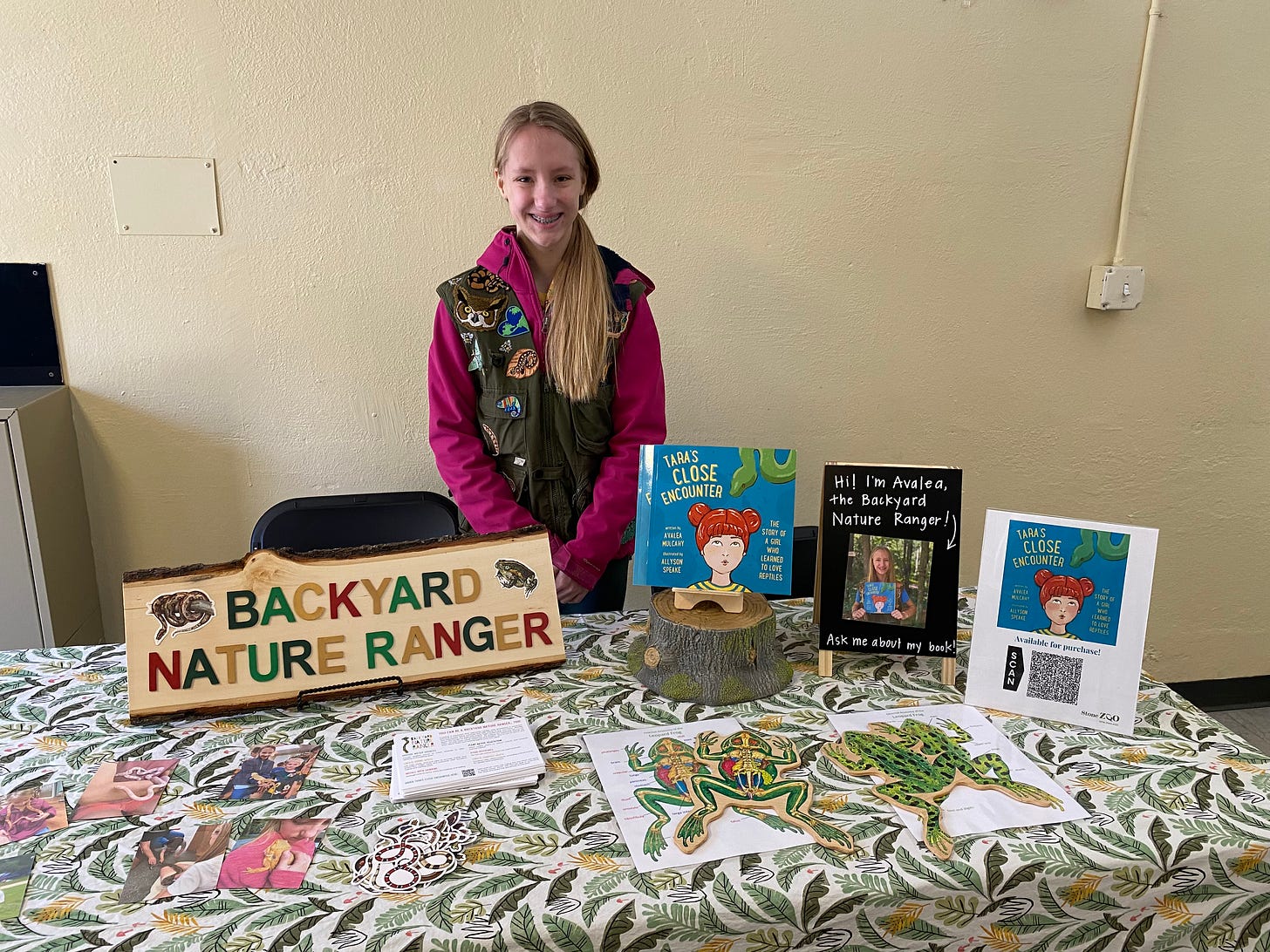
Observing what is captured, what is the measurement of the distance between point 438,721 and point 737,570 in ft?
1.60

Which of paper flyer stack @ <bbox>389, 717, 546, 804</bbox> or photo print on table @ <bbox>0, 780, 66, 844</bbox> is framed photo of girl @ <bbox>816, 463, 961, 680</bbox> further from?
photo print on table @ <bbox>0, 780, 66, 844</bbox>

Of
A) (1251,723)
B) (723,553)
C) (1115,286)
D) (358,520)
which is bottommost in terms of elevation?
(1251,723)

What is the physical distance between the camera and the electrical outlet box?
7.89 feet

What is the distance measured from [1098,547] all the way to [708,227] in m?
1.37

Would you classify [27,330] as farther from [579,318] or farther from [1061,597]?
[1061,597]

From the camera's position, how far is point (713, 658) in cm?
124

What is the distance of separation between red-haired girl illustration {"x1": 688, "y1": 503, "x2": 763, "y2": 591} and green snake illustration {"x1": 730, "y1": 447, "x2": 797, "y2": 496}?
41mm

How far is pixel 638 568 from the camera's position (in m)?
1.30

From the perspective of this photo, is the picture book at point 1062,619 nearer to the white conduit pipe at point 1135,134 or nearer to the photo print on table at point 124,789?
the photo print on table at point 124,789

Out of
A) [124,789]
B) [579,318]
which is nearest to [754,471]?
[579,318]

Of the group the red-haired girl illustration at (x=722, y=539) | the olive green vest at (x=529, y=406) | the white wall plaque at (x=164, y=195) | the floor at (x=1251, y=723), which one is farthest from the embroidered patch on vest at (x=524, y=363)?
the floor at (x=1251, y=723)

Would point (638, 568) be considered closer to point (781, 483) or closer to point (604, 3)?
point (781, 483)

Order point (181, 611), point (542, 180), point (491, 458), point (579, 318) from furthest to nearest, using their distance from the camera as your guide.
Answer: point (491, 458)
point (579, 318)
point (542, 180)
point (181, 611)

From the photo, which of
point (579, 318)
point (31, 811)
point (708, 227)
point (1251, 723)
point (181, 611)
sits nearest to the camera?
point (31, 811)
